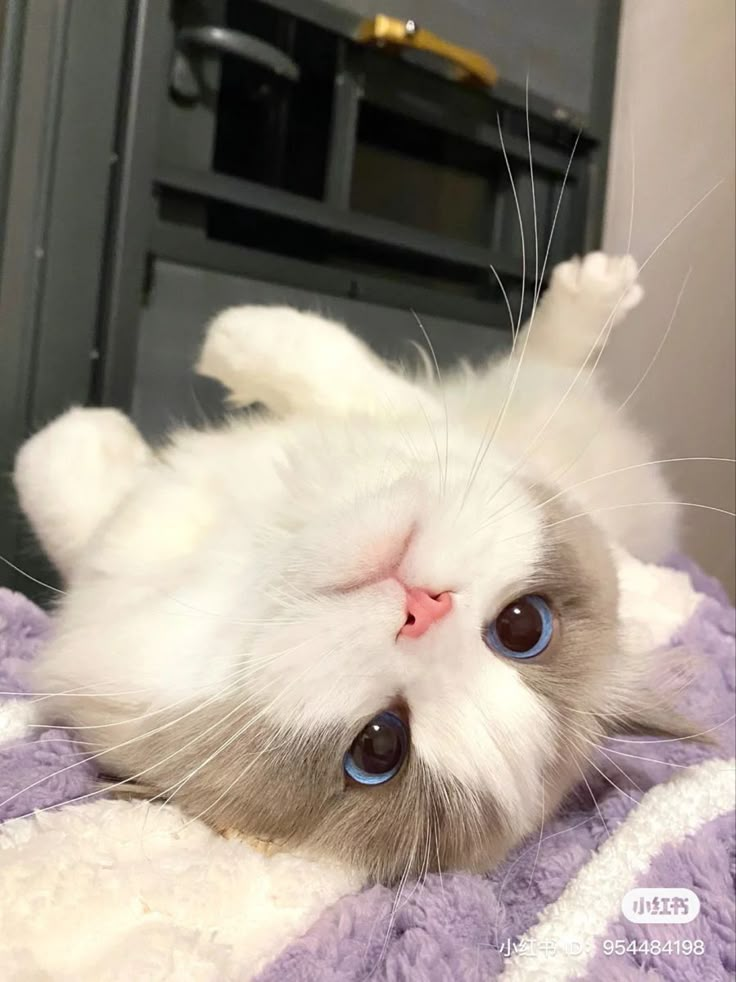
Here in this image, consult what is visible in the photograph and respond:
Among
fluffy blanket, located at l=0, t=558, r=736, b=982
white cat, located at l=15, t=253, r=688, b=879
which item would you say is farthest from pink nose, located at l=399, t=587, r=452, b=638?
fluffy blanket, located at l=0, t=558, r=736, b=982

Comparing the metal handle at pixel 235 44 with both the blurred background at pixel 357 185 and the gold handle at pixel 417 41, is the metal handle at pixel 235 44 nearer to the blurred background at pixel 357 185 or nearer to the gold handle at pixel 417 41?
the blurred background at pixel 357 185

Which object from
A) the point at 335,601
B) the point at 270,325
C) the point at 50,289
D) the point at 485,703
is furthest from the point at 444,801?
the point at 50,289

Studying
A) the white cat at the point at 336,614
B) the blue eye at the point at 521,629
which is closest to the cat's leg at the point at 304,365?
the white cat at the point at 336,614

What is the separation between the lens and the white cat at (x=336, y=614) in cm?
77

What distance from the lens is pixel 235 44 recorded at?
1.28m

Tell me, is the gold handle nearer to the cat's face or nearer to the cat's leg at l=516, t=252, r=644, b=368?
the cat's leg at l=516, t=252, r=644, b=368

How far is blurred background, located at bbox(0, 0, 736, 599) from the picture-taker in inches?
48.3

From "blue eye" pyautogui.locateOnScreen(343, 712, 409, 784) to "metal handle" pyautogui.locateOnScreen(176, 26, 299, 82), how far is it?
3.51 ft

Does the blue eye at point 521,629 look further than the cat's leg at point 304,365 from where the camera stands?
No

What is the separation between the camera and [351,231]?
1513 millimetres

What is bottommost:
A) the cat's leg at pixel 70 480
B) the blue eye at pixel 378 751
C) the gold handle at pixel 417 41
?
the blue eye at pixel 378 751

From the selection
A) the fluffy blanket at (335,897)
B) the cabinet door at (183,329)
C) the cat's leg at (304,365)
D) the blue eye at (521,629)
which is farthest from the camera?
the cabinet door at (183,329)

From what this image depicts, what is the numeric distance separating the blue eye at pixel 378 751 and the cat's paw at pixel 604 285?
0.88 metres

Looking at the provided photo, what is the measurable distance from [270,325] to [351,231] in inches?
17.9
